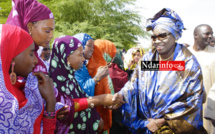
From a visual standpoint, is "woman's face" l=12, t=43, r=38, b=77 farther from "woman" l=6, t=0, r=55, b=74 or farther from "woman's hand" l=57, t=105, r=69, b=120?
"woman's hand" l=57, t=105, r=69, b=120

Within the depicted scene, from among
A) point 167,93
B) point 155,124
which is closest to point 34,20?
point 167,93

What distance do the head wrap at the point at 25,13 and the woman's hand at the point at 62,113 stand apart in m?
0.88

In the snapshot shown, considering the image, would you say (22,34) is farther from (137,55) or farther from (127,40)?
(127,40)

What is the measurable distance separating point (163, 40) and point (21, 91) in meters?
1.66

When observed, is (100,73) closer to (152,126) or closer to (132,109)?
(132,109)

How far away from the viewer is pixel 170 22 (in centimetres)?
219

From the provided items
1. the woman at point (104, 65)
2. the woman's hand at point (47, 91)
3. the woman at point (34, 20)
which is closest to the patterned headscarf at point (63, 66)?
the woman at point (34, 20)

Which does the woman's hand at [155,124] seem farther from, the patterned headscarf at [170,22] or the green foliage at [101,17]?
the green foliage at [101,17]

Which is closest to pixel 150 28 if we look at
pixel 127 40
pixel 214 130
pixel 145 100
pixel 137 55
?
pixel 145 100

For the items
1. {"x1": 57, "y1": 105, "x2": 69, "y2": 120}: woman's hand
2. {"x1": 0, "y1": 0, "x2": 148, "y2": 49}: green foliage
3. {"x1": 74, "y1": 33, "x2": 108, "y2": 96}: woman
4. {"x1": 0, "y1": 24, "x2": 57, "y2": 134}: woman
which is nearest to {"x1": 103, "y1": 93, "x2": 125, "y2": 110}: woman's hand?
{"x1": 74, "y1": 33, "x2": 108, "y2": 96}: woman

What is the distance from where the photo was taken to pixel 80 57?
7.86ft

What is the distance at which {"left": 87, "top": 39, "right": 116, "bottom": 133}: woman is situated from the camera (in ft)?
10.4

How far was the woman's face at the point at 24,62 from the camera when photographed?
1.34 m

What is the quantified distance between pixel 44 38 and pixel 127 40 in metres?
15.5
